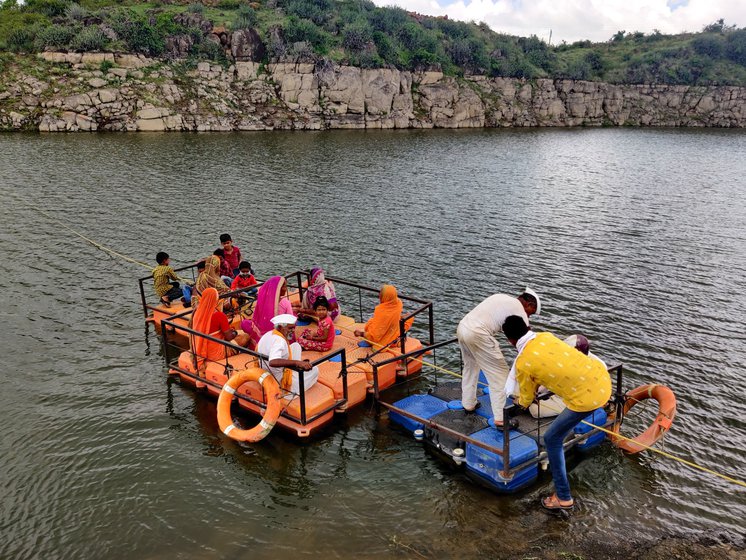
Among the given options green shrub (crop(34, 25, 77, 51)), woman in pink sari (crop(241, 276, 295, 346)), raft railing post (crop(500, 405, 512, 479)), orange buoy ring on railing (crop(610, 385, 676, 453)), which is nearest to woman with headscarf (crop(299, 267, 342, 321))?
woman in pink sari (crop(241, 276, 295, 346))

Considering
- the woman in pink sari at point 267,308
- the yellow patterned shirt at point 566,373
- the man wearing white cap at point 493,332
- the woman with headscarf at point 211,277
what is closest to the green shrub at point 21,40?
the woman with headscarf at point 211,277

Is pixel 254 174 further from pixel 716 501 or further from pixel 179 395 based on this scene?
pixel 716 501

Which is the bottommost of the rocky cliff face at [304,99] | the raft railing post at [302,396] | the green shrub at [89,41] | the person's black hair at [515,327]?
the raft railing post at [302,396]

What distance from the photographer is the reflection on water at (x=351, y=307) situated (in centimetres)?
938

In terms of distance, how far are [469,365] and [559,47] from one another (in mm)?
138171

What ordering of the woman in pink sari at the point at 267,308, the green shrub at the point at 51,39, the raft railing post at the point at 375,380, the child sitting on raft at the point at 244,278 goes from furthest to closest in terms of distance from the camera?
the green shrub at the point at 51,39
the child sitting on raft at the point at 244,278
the woman in pink sari at the point at 267,308
the raft railing post at the point at 375,380

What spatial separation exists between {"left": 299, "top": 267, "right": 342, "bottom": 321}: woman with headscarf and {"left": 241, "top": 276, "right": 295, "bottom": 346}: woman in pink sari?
1697 millimetres

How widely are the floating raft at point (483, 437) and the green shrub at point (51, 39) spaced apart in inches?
3023

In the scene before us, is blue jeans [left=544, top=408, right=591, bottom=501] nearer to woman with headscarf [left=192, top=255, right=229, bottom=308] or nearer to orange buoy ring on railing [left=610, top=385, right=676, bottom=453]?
orange buoy ring on railing [left=610, top=385, right=676, bottom=453]

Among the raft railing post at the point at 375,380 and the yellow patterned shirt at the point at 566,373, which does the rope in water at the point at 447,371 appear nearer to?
the yellow patterned shirt at the point at 566,373

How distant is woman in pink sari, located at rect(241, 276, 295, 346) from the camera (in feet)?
43.4

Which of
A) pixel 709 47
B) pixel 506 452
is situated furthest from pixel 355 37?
pixel 506 452

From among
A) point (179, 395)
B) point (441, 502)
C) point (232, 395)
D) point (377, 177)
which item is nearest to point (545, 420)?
point (441, 502)

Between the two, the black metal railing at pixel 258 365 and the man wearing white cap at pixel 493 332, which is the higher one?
the man wearing white cap at pixel 493 332
